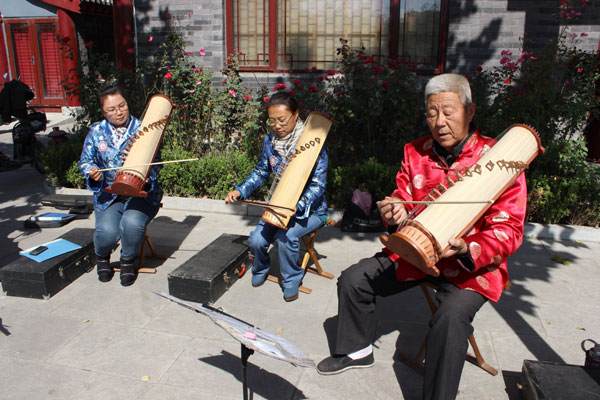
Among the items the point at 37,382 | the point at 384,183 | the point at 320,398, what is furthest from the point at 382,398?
the point at 384,183

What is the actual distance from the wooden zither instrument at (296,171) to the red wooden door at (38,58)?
483 inches

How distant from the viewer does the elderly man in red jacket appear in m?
2.44

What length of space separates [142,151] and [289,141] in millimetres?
1203

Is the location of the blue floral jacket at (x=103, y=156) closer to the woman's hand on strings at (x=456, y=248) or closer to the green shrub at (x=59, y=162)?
the woman's hand on strings at (x=456, y=248)

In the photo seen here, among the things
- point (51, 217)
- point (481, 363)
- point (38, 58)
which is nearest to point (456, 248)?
point (481, 363)

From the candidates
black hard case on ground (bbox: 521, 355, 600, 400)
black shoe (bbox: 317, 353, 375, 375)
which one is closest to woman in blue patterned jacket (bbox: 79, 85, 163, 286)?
black shoe (bbox: 317, 353, 375, 375)

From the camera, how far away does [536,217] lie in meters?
5.47

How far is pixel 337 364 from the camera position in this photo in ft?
9.75

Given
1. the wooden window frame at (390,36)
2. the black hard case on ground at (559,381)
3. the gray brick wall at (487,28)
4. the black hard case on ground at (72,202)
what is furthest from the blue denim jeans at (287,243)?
the wooden window frame at (390,36)

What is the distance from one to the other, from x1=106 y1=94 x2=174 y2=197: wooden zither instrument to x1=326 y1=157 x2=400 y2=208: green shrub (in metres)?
2.43

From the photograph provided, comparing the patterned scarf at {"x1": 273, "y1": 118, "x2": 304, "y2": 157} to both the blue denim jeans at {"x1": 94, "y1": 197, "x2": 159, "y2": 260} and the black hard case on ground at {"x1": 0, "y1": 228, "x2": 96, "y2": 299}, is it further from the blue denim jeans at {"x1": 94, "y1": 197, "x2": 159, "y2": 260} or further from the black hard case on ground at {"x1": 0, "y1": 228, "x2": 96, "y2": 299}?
the black hard case on ground at {"x1": 0, "y1": 228, "x2": 96, "y2": 299}

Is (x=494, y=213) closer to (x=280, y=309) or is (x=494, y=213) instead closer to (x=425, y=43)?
(x=280, y=309)

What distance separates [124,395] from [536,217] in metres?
4.67

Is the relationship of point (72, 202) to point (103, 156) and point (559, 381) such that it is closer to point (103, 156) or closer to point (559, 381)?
point (103, 156)
